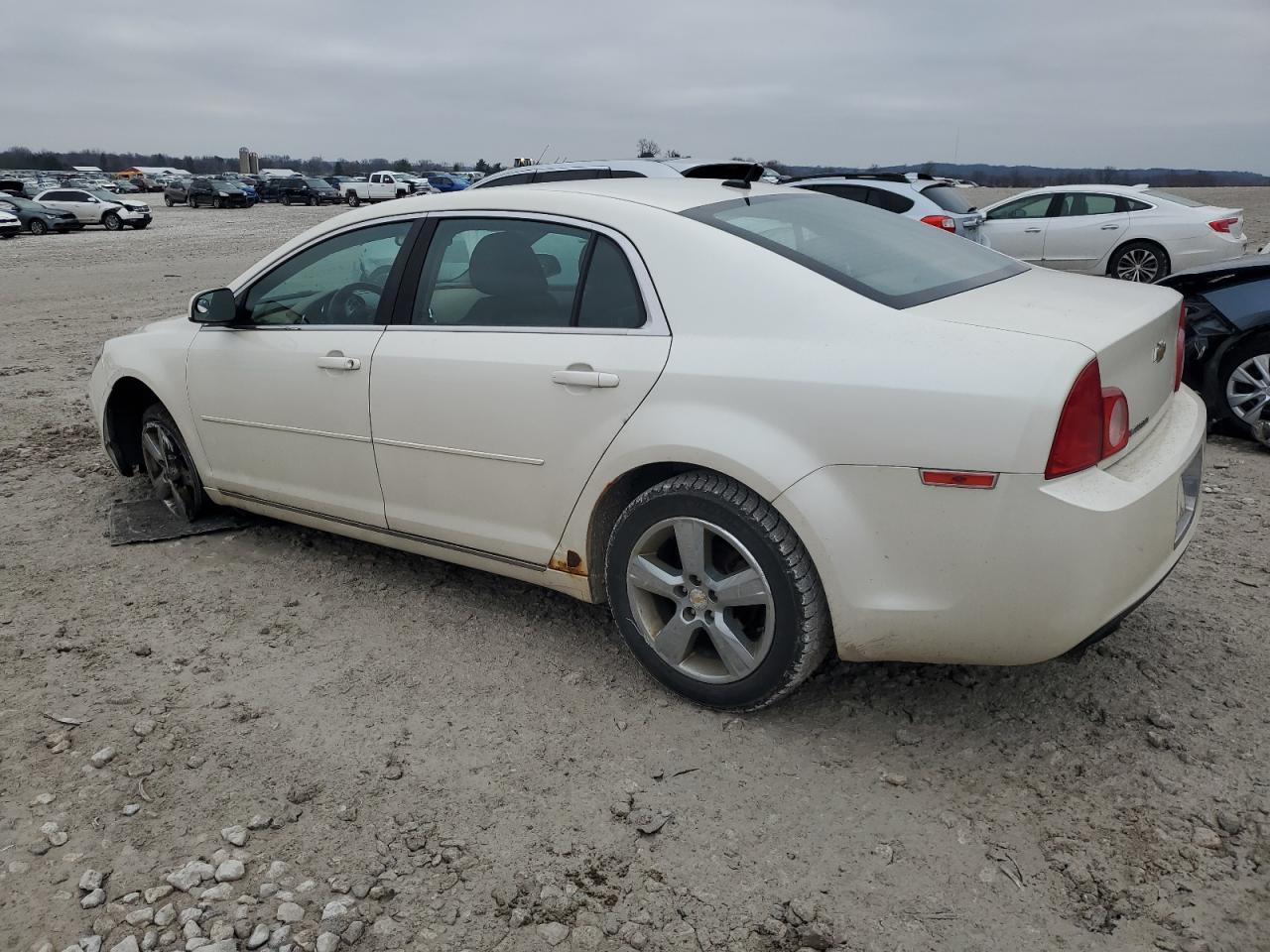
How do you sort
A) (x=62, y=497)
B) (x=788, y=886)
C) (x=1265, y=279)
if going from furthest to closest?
(x=1265, y=279) → (x=62, y=497) → (x=788, y=886)

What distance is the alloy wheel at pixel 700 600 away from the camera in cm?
294

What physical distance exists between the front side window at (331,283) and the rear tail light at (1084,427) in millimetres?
2438

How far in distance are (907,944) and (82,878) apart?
1963 mm

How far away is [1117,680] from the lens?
3.26m

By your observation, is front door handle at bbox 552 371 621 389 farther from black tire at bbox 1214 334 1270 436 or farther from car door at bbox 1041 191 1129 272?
car door at bbox 1041 191 1129 272

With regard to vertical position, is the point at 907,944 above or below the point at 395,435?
below

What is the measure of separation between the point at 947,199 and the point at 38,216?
2974 cm

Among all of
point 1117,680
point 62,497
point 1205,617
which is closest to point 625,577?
point 1117,680

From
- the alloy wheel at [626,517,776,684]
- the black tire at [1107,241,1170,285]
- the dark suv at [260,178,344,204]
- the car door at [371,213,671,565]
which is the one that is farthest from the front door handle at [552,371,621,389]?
the dark suv at [260,178,344,204]

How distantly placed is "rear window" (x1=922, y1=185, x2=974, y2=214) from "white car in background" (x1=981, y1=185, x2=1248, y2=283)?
4.36 feet

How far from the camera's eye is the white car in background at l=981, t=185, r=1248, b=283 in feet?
42.0

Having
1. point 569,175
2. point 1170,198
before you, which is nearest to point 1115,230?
point 1170,198

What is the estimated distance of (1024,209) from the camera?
1416 cm

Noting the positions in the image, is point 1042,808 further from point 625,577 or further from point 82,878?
point 82,878
